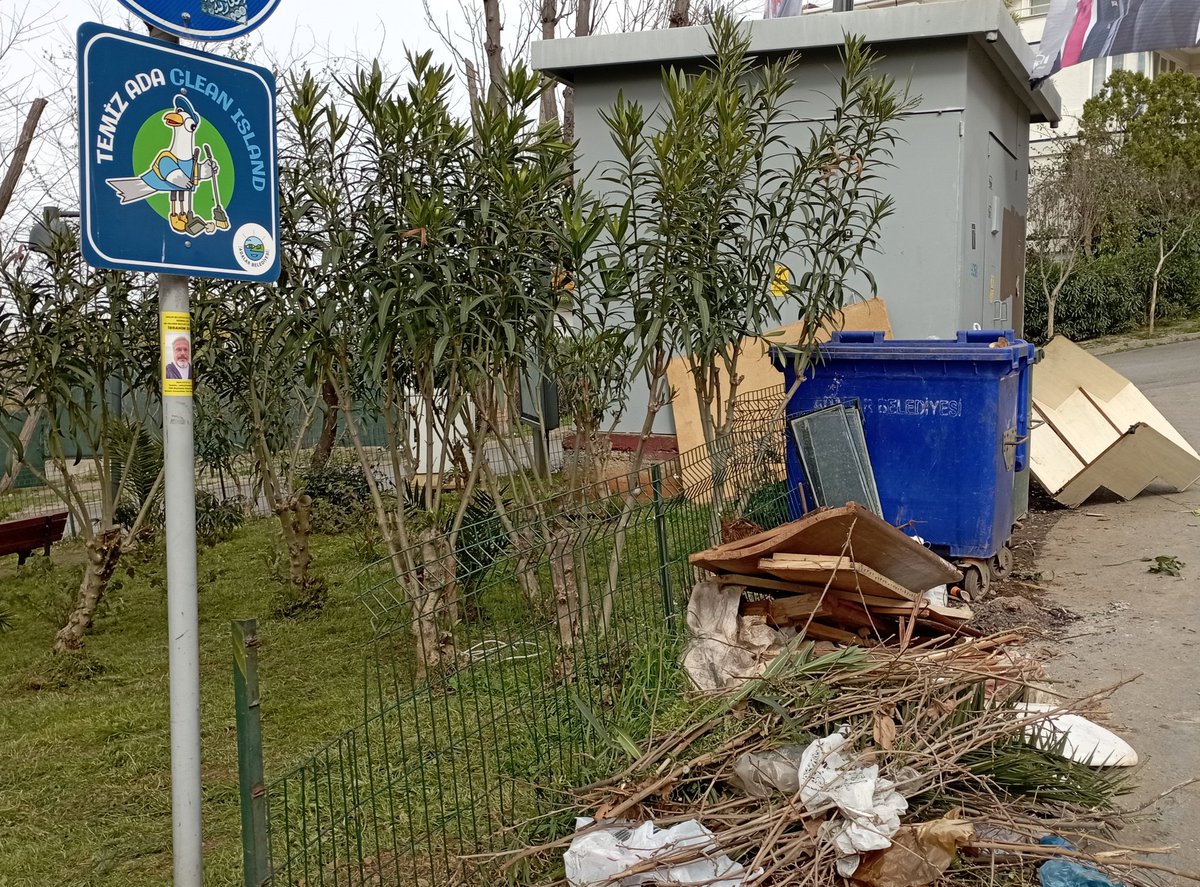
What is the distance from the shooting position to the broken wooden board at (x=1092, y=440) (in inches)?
377

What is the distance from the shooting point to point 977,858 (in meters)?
3.53

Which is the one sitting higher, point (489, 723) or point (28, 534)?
point (489, 723)

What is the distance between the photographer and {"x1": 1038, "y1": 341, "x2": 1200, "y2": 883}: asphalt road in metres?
4.14

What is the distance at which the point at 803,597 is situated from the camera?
4.75 meters

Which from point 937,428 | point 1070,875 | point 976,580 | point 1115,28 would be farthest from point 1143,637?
point 1115,28

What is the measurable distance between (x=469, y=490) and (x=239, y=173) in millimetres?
3055

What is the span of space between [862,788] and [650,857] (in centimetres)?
72

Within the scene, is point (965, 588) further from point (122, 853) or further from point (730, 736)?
point (122, 853)

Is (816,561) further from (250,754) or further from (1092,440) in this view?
(1092,440)

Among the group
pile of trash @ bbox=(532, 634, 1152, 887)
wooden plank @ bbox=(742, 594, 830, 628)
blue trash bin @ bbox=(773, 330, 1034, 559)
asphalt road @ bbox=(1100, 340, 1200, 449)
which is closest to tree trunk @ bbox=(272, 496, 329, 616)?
blue trash bin @ bbox=(773, 330, 1034, 559)

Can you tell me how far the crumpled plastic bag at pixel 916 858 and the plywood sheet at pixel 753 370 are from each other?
6375 millimetres

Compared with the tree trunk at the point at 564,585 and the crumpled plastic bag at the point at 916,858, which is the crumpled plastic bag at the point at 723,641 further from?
the crumpled plastic bag at the point at 916,858

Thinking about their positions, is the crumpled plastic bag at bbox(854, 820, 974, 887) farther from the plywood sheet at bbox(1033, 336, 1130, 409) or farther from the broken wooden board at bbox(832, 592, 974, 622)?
the plywood sheet at bbox(1033, 336, 1130, 409)

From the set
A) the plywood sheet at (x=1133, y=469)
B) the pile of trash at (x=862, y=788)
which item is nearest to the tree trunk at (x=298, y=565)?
the pile of trash at (x=862, y=788)
